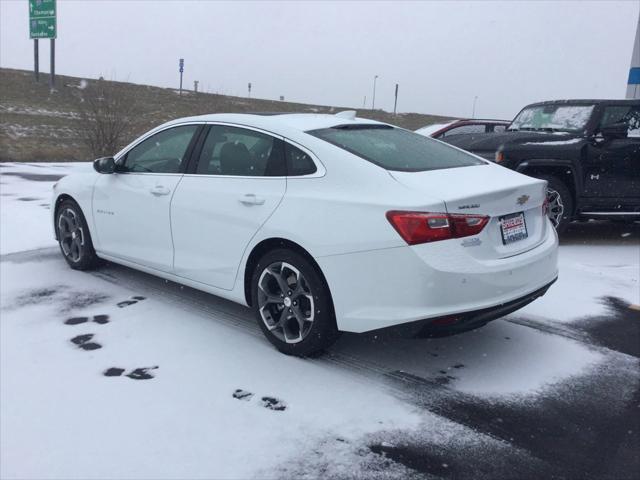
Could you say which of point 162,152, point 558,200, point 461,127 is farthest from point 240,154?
point 461,127

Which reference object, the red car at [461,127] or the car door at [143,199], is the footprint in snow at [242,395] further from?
the red car at [461,127]

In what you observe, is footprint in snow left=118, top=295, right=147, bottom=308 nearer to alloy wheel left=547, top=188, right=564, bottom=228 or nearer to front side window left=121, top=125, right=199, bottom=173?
front side window left=121, top=125, right=199, bottom=173

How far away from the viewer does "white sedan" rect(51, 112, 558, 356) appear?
10.4 ft

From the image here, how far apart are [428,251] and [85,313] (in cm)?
277

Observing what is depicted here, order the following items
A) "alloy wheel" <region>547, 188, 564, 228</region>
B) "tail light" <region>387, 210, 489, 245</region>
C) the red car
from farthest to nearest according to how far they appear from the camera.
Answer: the red car
"alloy wheel" <region>547, 188, 564, 228</region>
"tail light" <region>387, 210, 489, 245</region>

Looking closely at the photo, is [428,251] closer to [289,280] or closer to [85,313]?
[289,280]

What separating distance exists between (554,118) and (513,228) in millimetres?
5249

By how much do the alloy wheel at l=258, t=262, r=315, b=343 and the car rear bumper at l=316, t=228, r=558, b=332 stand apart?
259 millimetres

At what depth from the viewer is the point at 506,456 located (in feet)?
9.01

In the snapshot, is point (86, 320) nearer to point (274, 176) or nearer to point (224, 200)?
point (224, 200)

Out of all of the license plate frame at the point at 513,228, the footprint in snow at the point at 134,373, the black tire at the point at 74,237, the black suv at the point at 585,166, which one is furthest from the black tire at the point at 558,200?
the footprint in snow at the point at 134,373

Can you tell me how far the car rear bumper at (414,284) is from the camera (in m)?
3.12

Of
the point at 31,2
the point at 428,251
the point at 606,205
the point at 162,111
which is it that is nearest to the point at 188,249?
the point at 428,251

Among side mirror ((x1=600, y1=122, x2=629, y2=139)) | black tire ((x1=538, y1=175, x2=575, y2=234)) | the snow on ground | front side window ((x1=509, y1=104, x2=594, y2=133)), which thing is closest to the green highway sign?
the snow on ground
